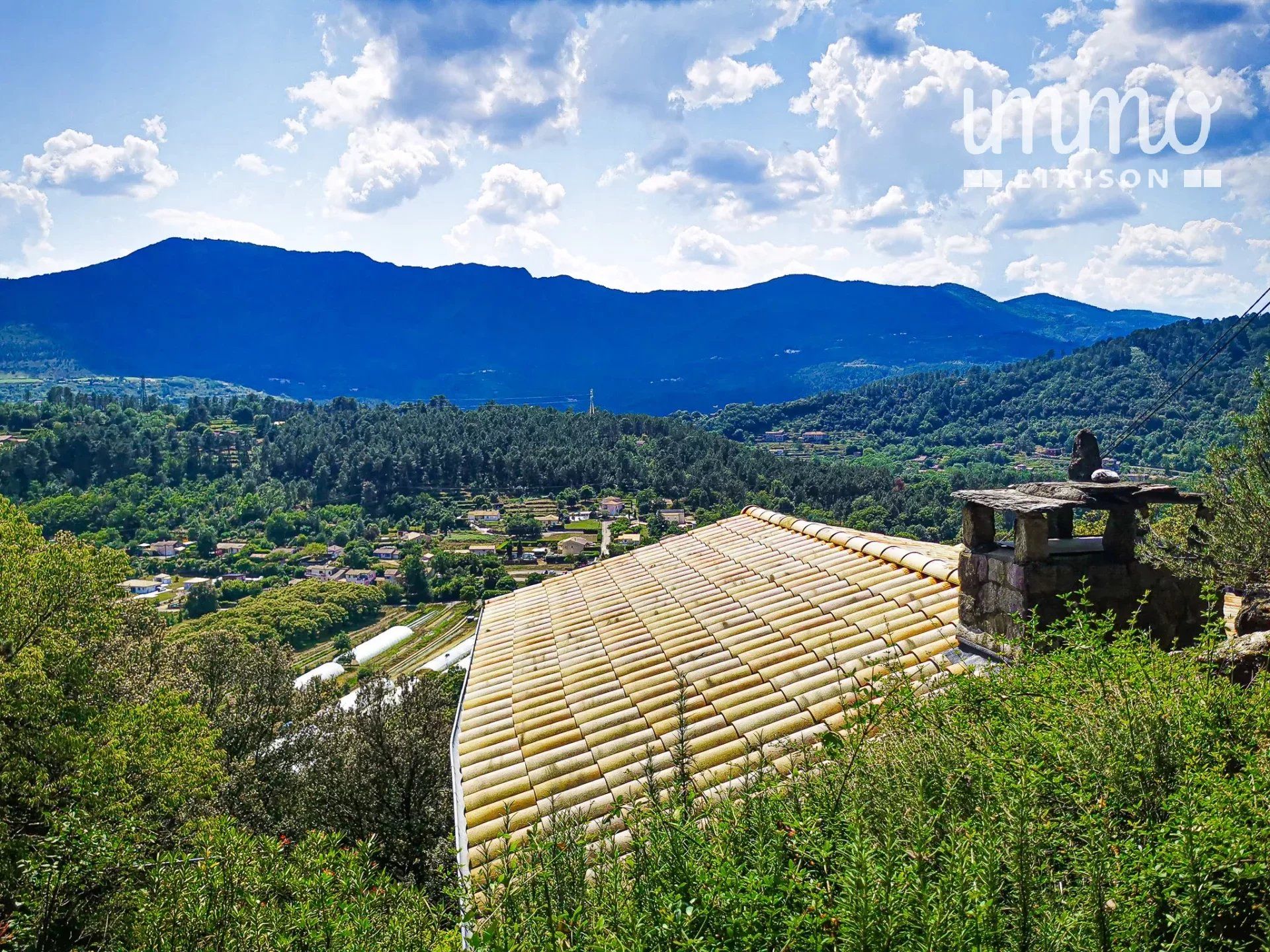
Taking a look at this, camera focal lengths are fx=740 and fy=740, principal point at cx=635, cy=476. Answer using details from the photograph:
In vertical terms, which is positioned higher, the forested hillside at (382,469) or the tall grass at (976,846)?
the tall grass at (976,846)

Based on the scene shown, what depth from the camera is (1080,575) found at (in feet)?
17.7

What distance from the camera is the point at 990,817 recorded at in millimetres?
2701

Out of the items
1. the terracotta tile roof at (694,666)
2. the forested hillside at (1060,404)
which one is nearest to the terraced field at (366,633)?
the terracotta tile roof at (694,666)

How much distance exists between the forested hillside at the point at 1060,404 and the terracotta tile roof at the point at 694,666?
63.9 meters

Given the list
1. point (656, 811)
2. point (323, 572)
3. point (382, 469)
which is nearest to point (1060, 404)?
point (382, 469)

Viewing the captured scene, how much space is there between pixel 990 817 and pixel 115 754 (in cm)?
1027

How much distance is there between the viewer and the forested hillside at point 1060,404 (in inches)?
2980

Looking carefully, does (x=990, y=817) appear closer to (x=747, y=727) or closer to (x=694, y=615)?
(x=747, y=727)

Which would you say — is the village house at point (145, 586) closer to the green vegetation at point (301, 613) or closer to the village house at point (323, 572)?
the green vegetation at point (301, 613)

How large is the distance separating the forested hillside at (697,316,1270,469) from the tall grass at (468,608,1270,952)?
6795 centimetres

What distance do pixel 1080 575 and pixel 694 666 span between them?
327 centimetres

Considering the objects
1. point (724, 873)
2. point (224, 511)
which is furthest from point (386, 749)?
point (224, 511)

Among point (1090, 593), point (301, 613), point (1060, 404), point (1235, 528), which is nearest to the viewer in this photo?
point (1090, 593)

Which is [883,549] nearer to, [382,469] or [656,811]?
[656,811]
